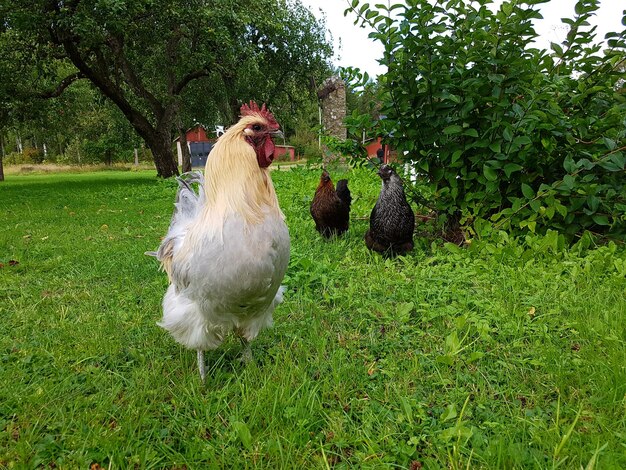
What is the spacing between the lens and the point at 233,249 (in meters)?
2.12

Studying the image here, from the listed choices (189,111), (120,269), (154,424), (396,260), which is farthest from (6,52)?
(154,424)

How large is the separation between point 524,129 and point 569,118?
0.56 meters

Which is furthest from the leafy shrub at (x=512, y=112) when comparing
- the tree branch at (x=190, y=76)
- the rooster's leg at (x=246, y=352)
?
the tree branch at (x=190, y=76)

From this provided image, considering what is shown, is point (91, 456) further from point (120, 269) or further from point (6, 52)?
point (6, 52)

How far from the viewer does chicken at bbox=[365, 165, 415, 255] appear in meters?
4.67

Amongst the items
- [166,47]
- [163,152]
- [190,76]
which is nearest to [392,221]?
[163,152]

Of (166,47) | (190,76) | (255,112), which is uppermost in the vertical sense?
(166,47)

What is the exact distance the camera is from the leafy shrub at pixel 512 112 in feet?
13.3

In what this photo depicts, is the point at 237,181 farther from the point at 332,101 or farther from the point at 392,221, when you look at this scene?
the point at 332,101

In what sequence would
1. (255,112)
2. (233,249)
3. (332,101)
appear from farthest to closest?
(332,101) < (255,112) < (233,249)

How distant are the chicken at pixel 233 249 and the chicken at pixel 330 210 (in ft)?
9.89

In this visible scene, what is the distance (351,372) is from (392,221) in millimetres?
2444

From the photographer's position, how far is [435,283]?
381 centimetres

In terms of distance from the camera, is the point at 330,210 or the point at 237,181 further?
the point at 330,210
